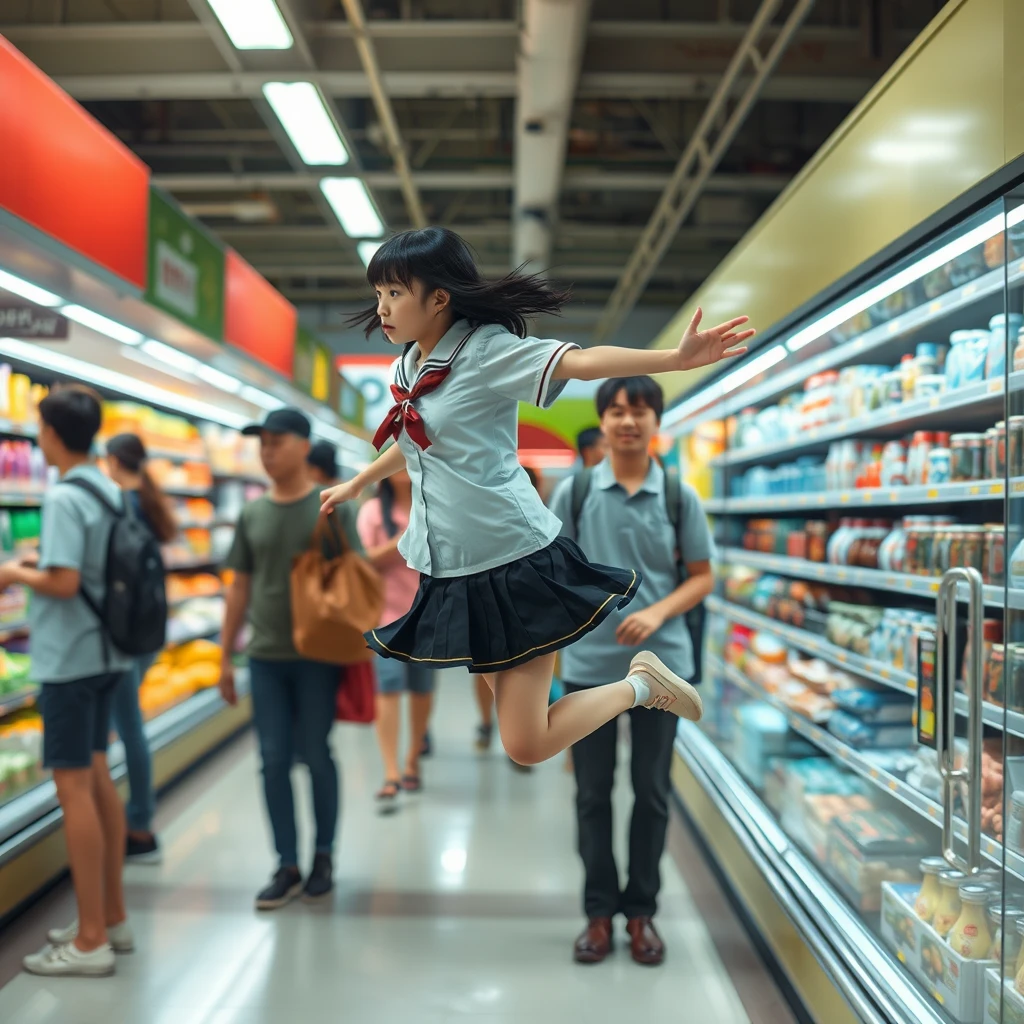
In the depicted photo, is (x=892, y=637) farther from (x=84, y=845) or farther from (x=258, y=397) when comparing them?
(x=258, y=397)

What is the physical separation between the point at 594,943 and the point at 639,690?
5.21 feet

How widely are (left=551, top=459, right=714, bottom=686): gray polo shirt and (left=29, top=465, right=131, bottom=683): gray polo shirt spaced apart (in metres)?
1.40

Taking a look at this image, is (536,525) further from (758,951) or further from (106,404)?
(106,404)

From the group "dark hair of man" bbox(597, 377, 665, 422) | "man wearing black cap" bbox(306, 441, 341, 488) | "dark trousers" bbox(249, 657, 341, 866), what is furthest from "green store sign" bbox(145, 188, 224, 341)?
"dark hair of man" bbox(597, 377, 665, 422)

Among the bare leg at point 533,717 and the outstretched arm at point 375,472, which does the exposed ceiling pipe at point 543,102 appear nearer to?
the outstretched arm at point 375,472

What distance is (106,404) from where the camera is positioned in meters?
5.81

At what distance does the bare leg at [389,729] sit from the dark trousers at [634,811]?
197 centimetres

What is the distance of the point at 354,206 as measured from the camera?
6.95 meters

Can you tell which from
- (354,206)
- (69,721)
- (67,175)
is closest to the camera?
(69,721)

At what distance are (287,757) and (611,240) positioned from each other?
28.2ft

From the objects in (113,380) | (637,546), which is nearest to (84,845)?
(637,546)

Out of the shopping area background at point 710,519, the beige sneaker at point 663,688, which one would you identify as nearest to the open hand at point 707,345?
the shopping area background at point 710,519

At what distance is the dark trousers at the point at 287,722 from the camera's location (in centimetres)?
354

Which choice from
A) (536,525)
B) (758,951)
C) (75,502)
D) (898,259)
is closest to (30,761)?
Result: (75,502)
